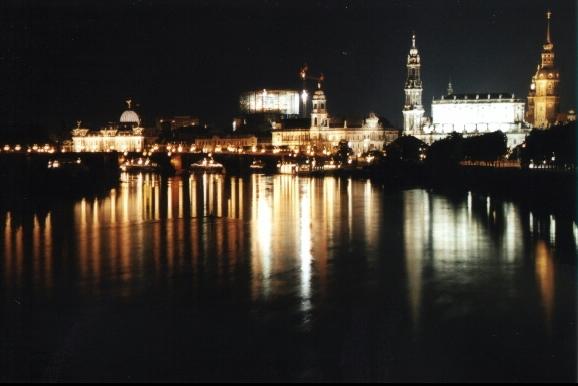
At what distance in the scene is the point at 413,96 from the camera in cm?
9531

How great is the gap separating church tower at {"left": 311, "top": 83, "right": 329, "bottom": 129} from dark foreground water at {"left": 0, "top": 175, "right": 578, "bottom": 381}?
7649 centimetres

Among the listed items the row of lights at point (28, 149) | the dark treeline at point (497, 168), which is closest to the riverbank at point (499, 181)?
the dark treeline at point (497, 168)

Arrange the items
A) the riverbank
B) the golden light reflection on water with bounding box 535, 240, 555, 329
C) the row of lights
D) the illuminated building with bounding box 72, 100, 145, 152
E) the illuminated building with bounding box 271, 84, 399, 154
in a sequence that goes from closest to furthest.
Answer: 1. the golden light reflection on water with bounding box 535, 240, 555, 329
2. the riverbank
3. the row of lights
4. the illuminated building with bounding box 271, 84, 399, 154
5. the illuminated building with bounding box 72, 100, 145, 152

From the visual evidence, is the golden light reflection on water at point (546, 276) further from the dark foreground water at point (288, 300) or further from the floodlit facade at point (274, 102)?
the floodlit facade at point (274, 102)

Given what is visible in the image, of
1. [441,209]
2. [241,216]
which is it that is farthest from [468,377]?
[441,209]

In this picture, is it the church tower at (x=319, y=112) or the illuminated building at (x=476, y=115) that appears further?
the church tower at (x=319, y=112)

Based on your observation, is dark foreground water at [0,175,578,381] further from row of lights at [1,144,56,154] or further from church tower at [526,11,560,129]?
church tower at [526,11,560,129]

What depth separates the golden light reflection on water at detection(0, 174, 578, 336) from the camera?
15078mm

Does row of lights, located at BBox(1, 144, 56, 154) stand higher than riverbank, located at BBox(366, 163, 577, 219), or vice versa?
row of lights, located at BBox(1, 144, 56, 154)

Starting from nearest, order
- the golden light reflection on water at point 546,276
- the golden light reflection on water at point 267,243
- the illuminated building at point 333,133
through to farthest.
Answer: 1. the golden light reflection on water at point 546,276
2. the golden light reflection on water at point 267,243
3. the illuminated building at point 333,133

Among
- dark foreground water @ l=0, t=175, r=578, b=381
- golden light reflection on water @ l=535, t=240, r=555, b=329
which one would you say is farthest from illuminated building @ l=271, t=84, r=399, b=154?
golden light reflection on water @ l=535, t=240, r=555, b=329

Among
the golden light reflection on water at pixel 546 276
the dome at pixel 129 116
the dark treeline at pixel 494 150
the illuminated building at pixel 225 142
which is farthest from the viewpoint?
the dome at pixel 129 116

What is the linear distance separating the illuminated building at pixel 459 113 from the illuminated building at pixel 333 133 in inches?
172

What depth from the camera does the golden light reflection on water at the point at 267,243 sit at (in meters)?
15.1
